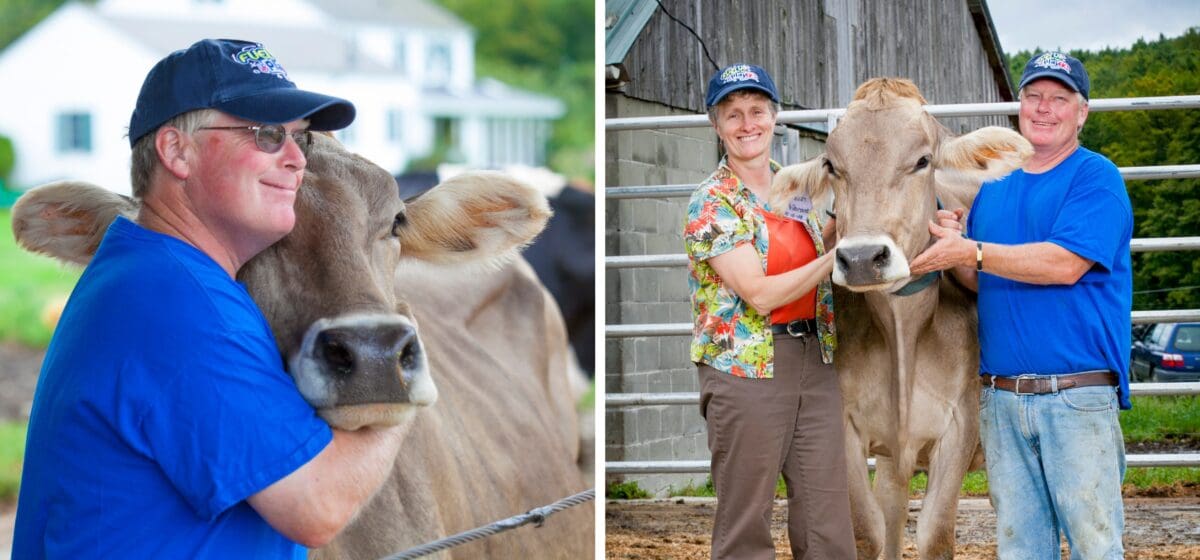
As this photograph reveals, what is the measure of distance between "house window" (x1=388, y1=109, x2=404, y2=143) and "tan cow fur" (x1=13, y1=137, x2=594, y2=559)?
102 centimetres

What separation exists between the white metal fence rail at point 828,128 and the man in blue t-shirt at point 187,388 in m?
2.94

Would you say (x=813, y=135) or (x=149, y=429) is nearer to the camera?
(x=149, y=429)

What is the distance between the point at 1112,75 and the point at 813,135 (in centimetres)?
720

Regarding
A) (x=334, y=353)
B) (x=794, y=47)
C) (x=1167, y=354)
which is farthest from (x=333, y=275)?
(x=1167, y=354)

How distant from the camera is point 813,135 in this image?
17.8 ft

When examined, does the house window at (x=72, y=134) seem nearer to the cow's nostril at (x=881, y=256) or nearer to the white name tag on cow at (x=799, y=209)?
the white name tag on cow at (x=799, y=209)

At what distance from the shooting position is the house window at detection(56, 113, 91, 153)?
3197mm

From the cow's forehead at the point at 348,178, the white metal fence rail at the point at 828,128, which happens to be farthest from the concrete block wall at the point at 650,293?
the cow's forehead at the point at 348,178

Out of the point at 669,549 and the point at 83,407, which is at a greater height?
the point at 83,407

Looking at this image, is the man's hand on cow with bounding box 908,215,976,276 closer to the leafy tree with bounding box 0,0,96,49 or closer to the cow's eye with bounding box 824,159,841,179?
the cow's eye with bounding box 824,159,841,179

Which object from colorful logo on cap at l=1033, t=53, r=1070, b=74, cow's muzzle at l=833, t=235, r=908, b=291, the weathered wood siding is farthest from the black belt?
the weathered wood siding

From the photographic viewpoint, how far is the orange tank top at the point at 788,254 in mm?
2434

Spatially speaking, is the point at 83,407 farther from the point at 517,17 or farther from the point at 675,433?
the point at 675,433

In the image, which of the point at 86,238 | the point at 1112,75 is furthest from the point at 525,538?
the point at 1112,75
